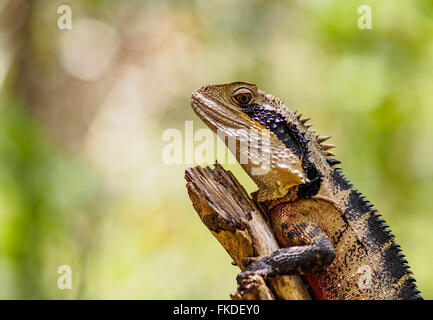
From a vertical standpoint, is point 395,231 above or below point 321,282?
above

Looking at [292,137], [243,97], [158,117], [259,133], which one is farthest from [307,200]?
[158,117]

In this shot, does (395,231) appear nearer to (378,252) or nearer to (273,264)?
(378,252)

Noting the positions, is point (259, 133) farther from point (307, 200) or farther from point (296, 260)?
point (296, 260)

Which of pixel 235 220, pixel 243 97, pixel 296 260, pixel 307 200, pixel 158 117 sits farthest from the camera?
pixel 158 117

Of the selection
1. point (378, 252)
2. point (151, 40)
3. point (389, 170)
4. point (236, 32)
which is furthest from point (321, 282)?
point (151, 40)

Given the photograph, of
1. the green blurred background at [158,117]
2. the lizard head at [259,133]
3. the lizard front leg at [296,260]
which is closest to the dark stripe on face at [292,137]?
the lizard head at [259,133]

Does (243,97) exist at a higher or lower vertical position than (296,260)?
higher

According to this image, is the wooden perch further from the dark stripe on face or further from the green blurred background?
the green blurred background
